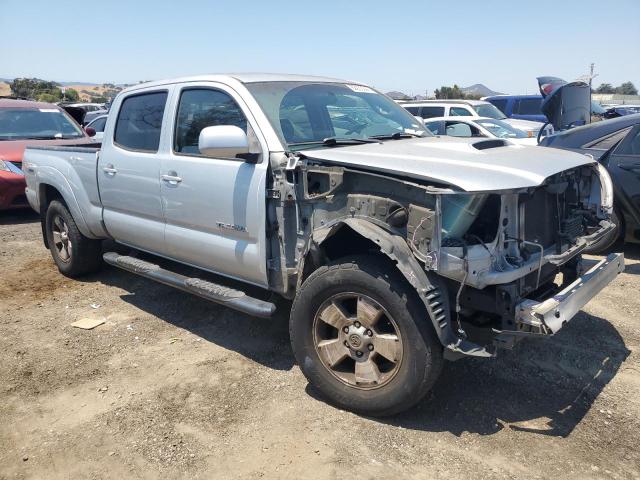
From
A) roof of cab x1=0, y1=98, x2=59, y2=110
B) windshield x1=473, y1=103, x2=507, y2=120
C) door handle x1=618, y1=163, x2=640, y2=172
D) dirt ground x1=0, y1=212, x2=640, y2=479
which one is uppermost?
roof of cab x1=0, y1=98, x2=59, y2=110

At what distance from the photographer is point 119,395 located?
367 centimetres

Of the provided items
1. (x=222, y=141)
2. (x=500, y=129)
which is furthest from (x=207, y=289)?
(x=500, y=129)

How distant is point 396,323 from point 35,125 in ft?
29.8

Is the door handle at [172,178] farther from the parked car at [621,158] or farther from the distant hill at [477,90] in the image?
the distant hill at [477,90]

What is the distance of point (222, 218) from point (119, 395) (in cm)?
139

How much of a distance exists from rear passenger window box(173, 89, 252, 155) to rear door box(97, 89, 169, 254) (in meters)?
0.22

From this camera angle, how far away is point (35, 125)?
977cm

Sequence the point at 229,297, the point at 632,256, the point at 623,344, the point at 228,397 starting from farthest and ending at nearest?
1. the point at 632,256
2. the point at 623,344
3. the point at 229,297
4. the point at 228,397

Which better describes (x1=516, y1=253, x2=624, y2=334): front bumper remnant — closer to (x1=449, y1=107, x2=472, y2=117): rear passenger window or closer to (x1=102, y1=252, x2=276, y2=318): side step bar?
(x1=102, y1=252, x2=276, y2=318): side step bar

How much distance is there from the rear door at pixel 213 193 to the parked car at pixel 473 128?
7228 millimetres

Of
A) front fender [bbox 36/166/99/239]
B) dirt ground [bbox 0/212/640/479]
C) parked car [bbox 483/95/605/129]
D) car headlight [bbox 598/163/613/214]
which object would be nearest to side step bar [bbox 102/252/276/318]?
dirt ground [bbox 0/212/640/479]

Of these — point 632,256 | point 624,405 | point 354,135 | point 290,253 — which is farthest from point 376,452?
point 632,256

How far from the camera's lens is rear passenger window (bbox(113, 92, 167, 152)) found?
180 inches

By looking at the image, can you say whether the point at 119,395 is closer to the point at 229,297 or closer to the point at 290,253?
the point at 229,297
